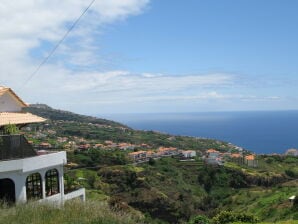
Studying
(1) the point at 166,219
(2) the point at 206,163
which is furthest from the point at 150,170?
(1) the point at 166,219

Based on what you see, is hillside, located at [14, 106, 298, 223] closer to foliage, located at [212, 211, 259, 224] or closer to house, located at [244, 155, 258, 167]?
house, located at [244, 155, 258, 167]

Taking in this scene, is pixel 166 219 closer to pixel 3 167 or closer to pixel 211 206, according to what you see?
pixel 211 206

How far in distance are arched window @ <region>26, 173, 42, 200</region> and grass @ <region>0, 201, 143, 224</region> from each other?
1.66m

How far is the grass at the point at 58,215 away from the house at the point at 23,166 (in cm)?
129

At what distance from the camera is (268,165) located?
97750mm

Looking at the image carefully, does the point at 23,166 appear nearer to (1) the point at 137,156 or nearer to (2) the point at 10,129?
(2) the point at 10,129

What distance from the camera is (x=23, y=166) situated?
49.3 feet

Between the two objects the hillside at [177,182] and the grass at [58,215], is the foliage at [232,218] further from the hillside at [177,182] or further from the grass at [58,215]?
the hillside at [177,182]

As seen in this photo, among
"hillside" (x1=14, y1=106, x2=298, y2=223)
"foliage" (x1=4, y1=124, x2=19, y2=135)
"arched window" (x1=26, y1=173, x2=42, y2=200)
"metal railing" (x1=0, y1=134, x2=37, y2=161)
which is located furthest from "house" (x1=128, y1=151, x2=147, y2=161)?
"metal railing" (x1=0, y1=134, x2=37, y2=161)

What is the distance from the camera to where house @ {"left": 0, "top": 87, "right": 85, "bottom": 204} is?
1476 centimetres

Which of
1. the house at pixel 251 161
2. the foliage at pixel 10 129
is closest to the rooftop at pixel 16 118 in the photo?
the foliage at pixel 10 129

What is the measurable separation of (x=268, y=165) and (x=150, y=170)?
3111 cm

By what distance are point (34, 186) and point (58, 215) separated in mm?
3521

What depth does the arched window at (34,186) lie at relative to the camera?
52.4 feet
